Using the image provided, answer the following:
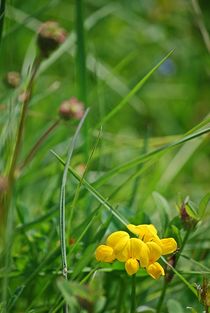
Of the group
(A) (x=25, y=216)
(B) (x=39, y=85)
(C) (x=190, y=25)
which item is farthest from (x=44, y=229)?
(C) (x=190, y=25)

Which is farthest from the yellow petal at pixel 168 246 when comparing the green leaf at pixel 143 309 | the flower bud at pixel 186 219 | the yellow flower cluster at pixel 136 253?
the green leaf at pixel 143 309

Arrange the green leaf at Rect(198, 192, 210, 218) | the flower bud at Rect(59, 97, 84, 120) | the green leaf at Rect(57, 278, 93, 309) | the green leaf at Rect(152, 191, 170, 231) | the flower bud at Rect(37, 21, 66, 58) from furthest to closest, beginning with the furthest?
the flower bud at Rect(59, 97, 84, 120) < the flower bud at Rect(37, 21, 66, 58) < the green leaf at Rect(152, 191, 170, 231) < the green leaf at Rect(198, 192, 210, 218) < the green leaf at Rect(57, 278, 93, 309)

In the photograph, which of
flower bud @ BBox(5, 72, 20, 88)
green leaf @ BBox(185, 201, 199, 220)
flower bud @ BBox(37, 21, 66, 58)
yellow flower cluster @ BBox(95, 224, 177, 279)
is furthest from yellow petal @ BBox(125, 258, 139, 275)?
flower bud @ BBox(5, 72, 20, 88)

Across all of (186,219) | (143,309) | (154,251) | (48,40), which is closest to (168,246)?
(154,251)

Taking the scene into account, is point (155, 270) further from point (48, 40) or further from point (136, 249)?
point (48, 40)

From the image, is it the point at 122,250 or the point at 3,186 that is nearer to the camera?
the point at 122,250

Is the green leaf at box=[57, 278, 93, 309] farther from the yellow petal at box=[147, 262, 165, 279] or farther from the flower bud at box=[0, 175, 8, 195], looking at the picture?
the flower bud at box=[0, 175, 8, 195]

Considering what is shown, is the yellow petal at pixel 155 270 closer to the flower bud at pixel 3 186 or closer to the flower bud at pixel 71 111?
the flower bud at pixel 3 186

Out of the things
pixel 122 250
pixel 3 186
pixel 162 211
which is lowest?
pixel 162 211
